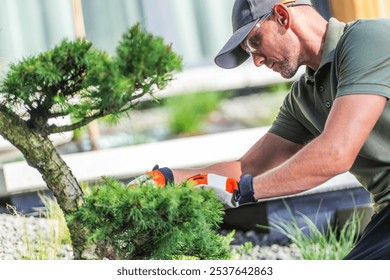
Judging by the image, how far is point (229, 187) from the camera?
2.28 m

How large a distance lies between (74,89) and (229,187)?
18.4 inches

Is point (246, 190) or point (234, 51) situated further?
point (234, 51)

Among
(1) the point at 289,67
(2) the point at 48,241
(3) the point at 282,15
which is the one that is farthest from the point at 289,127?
(2) the point at 48,241

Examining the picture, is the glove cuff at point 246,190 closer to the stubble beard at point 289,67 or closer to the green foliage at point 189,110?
the stubble beard at point 289,67

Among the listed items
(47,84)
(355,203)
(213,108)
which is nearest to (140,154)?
(213,108)

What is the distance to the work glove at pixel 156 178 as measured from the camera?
2.25 m

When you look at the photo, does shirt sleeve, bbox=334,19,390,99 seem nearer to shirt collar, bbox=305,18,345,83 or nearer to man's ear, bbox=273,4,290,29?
shirt collar, bbox=305,18,345,83

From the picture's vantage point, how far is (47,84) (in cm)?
235

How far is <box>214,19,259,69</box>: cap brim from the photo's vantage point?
231cm

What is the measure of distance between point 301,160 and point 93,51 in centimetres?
58

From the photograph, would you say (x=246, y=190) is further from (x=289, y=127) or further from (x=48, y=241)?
(x=48, y=241)

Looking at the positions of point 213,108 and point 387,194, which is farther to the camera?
point 213,108
